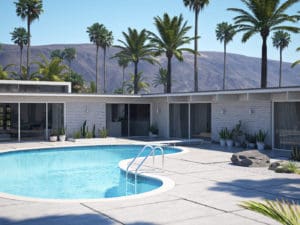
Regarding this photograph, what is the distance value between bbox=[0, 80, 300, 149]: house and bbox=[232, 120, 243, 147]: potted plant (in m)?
0.29

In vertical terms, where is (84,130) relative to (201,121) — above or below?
below

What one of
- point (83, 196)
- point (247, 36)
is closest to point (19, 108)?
point (83, 196)

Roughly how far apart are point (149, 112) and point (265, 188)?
16776mm

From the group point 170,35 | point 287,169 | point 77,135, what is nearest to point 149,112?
point 77,135

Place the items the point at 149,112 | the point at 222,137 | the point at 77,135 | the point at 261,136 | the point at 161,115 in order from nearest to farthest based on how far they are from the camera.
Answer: the point at 261,136, the point at 222,137, the point at 77,135, the point at 161,115, the point at 149,112

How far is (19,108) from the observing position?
21.2m

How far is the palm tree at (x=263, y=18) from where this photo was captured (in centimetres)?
2438

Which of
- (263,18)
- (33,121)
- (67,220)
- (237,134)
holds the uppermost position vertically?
(263,18)

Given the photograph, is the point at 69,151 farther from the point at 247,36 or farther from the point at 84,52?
the point at 84,52

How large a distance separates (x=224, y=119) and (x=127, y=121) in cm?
710

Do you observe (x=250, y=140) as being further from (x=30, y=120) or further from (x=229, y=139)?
(x=30, y=120)

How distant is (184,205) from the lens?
7.55 meters

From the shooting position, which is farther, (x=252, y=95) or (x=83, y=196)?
(x=252, y=95)

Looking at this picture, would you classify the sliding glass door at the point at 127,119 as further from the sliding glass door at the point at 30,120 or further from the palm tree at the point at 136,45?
the palm tree at the point at 136,45
